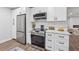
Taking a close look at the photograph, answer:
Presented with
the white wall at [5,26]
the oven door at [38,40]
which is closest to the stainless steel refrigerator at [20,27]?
the white wall at [5,26]

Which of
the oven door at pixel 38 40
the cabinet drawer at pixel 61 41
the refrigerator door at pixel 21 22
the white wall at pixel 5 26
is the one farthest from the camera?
the oven door at pixel 38 40

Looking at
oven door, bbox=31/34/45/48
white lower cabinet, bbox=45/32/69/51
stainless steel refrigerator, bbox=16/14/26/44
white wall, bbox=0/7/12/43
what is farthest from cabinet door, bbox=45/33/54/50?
white wall, bbox=0/7/12/43

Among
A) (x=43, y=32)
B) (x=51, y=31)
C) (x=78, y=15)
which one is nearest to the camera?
(x=78, y=15)

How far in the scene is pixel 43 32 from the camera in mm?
1601

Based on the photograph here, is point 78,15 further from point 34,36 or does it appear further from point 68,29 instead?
point 34,36

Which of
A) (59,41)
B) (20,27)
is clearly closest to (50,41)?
(59,41)

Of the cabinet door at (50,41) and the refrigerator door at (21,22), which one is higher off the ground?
the refrigerator door at (21,22)

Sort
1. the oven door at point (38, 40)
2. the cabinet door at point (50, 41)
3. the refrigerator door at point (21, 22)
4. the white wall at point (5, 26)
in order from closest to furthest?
the white wall at point (5, 26), the refrigerator door at point (21, 22), the cabinet door at point (50, 41), the oven door at point (38, 40)

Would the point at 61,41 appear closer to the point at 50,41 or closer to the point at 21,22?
the point at 50,41

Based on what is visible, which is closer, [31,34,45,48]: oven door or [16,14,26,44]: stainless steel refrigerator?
[16,14,26,44]: stainless steel refrigerator

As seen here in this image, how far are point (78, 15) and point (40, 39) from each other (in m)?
0.94

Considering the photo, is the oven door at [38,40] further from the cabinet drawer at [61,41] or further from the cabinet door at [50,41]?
the cabinet drawer at [61,41]

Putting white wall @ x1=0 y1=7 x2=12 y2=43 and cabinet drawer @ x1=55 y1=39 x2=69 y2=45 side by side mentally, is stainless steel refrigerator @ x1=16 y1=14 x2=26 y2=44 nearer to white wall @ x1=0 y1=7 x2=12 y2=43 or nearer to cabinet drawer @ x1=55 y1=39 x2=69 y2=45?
white wall @ x1=0 y1=7 x2=12 y2=43
